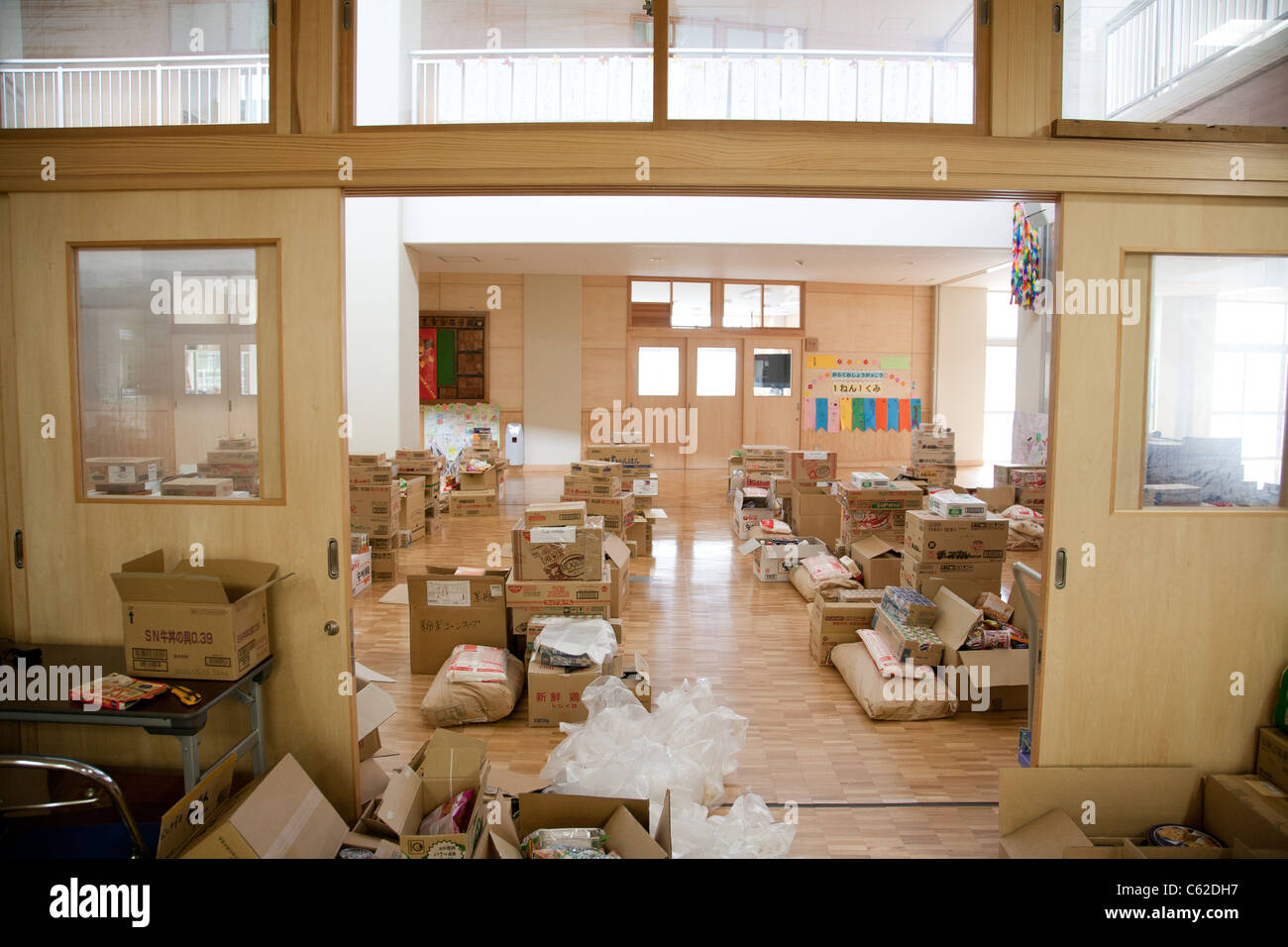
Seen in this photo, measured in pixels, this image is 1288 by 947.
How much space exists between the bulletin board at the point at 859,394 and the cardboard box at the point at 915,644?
892cm

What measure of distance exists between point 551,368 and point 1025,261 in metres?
6.75

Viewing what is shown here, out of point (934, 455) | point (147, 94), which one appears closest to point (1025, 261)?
point (934, 455)

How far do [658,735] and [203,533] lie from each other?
170 cm

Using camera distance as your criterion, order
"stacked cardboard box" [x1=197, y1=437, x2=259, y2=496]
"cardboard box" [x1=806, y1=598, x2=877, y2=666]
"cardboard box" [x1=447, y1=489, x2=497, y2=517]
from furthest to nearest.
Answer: "cardboard box" [x1=447, y1=489, x2=497, y2=517] → "cardboard box" [x1=806, y1=598, x2=877, y2=666] → "stacked cardboard box" [x1=197, y1=437, x2=259, y2=496]

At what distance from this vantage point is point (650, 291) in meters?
12.0

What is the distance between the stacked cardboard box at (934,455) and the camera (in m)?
8.76

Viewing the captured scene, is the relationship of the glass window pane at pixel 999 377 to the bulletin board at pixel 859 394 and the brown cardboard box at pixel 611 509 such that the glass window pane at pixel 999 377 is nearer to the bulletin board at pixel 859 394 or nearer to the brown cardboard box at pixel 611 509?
the bulletin board at pixel 859 394

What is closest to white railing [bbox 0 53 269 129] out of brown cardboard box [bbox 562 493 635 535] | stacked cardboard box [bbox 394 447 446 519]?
brown cardboard box [bbox 562 493 635 535]

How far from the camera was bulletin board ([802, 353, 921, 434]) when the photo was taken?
40.5 ft

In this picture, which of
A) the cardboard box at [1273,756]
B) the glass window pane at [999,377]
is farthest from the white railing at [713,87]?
the glass window pane at [999,377]

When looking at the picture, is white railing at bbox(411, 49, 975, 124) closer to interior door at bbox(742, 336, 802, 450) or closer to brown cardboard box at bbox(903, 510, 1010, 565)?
brown cardboard box at bbox(903, 510, 1010, 565)

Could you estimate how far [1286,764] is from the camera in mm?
2223

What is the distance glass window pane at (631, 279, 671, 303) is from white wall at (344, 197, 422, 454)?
418cm
